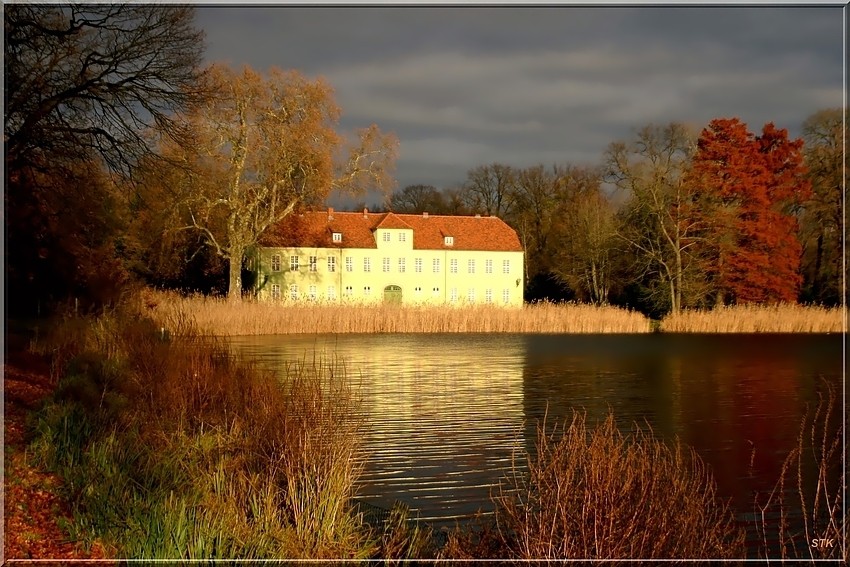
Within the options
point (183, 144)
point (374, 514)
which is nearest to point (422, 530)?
point (374, 514)

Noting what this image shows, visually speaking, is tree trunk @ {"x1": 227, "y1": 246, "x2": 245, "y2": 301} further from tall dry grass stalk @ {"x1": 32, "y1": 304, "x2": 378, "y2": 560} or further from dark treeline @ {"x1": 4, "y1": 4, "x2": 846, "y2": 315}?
tall dry grass stalk @ {"x1": 32, "y1": 304, "x2": 378, "y2": 560}

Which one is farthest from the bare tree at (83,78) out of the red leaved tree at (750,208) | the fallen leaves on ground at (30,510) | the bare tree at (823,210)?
the red leaved tree at (750,208)

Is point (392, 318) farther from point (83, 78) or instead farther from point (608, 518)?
point (608, 518)

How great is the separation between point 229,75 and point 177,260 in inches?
399

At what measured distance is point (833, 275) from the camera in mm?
30234

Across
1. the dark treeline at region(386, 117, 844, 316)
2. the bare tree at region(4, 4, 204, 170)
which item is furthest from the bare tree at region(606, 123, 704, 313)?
the bare tree at region(4, 4, 204, 170)

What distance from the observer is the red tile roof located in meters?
47.4

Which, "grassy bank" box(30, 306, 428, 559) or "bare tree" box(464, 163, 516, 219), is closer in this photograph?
"grassy bank" box(30, 306, 428, 559)

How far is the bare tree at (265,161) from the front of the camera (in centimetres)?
3228

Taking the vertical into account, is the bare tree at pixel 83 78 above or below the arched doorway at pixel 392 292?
above

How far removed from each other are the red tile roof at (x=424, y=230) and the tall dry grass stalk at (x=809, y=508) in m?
37.6

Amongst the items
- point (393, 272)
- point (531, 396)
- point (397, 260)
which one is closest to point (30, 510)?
point (531, 396)

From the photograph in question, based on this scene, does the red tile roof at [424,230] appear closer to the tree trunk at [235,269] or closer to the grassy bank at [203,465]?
the tree trunk at [235,269]

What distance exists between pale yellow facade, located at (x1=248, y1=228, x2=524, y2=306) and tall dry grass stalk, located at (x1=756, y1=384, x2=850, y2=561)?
36300 mm
